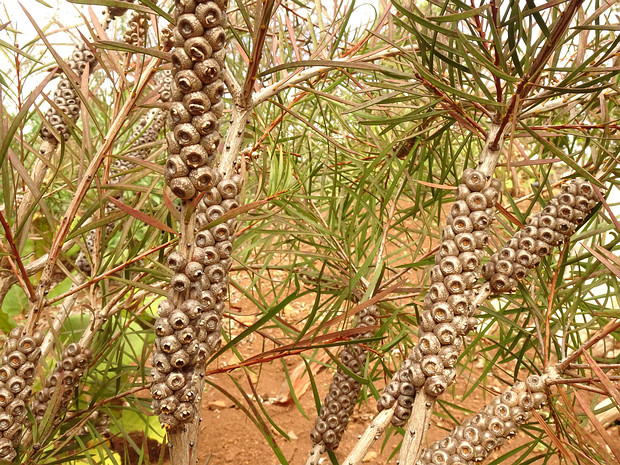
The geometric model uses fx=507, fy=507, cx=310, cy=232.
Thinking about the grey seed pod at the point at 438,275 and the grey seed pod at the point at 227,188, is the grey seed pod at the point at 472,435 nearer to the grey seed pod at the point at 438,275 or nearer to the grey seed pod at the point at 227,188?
the grey seed pod at the point at 438,275

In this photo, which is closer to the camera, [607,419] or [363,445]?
[363,445]

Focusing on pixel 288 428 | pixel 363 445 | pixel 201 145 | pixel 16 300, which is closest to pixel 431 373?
pixel 363 445

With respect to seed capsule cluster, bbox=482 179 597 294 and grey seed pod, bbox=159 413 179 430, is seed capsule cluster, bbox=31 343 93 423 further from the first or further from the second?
seed capsule cluster, bbox=482 179 597 294

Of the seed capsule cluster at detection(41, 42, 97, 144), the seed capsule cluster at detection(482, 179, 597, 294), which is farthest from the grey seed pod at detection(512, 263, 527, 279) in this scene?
the seed capsule cluster at detection(41, 42, 97, 144)

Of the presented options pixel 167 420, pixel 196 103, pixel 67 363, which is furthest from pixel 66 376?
pixel 196 103

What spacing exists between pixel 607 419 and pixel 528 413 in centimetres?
99

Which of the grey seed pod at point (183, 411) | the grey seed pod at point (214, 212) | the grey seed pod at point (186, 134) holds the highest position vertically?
the grey seed pod at point (186, 134)

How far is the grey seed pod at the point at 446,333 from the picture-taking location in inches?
11.0

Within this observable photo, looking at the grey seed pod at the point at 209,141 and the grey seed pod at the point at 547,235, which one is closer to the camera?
the grey seed pod at the point at 209,141

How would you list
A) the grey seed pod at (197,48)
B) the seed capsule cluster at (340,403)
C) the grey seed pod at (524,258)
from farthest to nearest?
the seed capsule cluster at (340,403) → the grey seed pod at (524,258) → the grey seed pod at (197,48)

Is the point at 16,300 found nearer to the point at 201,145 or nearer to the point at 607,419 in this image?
the point at 201,145

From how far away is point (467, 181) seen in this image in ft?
0.96

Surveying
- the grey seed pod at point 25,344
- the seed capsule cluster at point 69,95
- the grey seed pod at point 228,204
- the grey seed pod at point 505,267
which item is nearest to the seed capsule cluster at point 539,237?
the grey seed pod at point 505,267

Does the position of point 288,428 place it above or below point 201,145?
below
